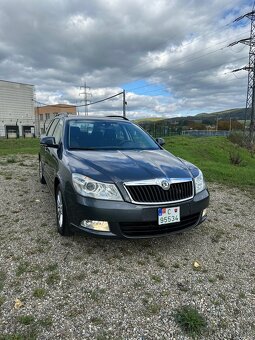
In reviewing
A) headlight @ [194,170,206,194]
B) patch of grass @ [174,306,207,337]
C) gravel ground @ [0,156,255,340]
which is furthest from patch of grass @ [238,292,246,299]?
headlight @ [194,170,206,194]

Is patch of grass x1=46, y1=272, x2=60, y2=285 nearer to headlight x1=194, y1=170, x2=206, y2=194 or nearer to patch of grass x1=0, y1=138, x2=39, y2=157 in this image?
headlight x1=194, y1=170, x2=206, y2=194

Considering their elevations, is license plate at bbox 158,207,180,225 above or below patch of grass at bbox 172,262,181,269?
above

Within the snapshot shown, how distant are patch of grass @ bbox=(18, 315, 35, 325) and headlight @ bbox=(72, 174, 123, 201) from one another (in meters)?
1.24

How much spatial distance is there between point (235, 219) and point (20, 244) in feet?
11.5

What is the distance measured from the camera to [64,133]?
4172 millimetres

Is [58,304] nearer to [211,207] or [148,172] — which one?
[148,172]

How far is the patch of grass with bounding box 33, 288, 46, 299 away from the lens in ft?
7.86

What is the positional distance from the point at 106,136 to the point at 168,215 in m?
1.94

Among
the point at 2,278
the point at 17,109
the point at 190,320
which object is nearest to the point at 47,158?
the point at 2,278

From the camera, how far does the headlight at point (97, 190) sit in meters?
2.85

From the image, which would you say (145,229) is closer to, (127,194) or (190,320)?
(127,194)

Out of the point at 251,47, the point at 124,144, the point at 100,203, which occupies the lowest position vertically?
the point at 100,203

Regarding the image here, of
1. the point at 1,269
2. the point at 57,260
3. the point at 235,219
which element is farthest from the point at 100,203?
the point at 235,219

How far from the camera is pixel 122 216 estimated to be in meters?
2.80
